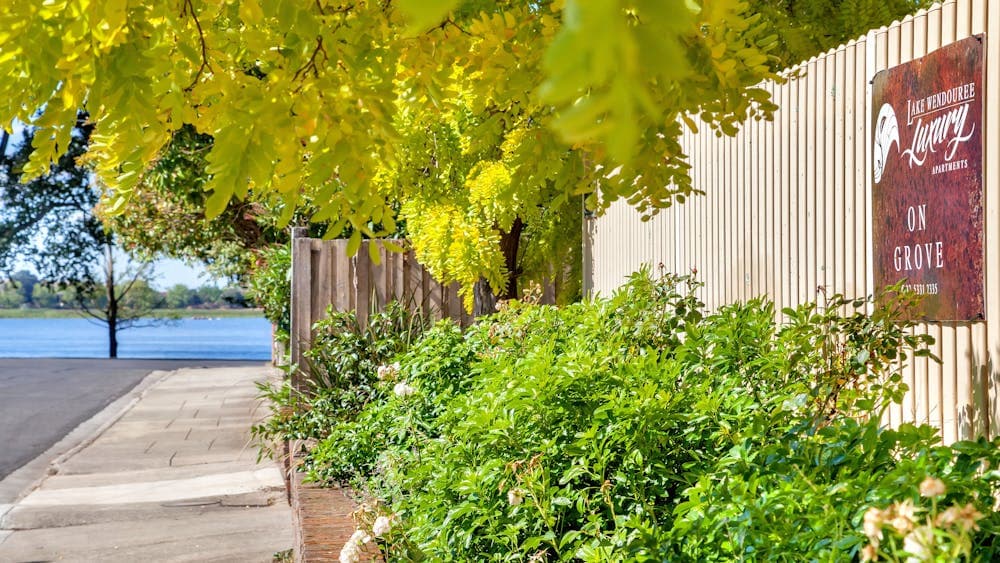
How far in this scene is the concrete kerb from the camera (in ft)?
25.8

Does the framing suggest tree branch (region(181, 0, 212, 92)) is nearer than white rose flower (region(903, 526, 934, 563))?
No

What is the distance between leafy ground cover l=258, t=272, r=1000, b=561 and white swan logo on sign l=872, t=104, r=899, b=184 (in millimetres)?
584

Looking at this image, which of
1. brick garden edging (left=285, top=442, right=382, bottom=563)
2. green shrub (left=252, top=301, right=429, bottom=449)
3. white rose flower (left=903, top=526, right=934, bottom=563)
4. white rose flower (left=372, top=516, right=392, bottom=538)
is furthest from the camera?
green shrub (left=252, top=301, right=429, bottom=449)

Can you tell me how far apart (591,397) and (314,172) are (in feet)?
4.21

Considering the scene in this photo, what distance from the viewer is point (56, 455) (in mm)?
9578

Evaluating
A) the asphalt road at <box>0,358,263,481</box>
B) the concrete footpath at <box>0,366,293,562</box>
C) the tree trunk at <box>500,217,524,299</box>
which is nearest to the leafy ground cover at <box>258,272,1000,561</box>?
the concrete footpath at <box>0,366,293,562</box>

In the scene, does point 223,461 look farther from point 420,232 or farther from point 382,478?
point 382,478

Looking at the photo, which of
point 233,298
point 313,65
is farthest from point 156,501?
point 233,298

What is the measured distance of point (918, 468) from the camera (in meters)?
2.03

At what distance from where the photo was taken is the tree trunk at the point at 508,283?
314 inches

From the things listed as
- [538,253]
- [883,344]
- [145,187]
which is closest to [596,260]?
A: [538,253]

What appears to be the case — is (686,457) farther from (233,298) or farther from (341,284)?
(233,298)

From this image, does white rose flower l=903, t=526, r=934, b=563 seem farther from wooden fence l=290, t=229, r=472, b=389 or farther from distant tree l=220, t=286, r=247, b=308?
distant tree l=220, t=286, r=247, b=308

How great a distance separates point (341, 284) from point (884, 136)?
4646mm
